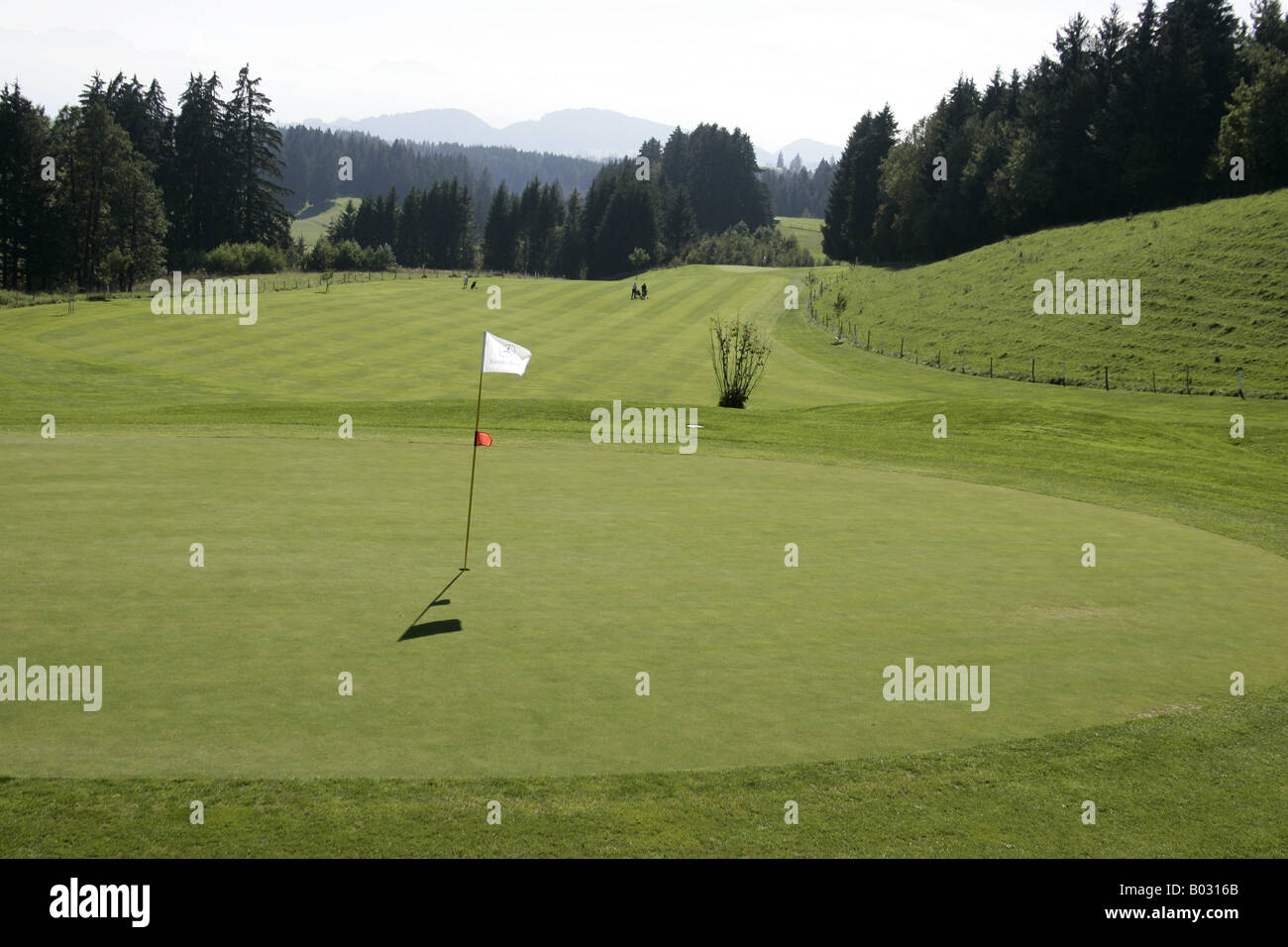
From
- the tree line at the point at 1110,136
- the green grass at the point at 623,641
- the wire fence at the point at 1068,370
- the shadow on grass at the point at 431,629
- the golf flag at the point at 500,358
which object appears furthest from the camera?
the tree line at the point at 1110,136

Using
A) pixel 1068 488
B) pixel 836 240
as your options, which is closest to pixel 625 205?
pixel 836 240

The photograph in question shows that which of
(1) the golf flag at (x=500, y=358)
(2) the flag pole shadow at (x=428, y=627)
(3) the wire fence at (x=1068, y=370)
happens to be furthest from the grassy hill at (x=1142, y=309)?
(2) the flag pole shadow at (x=428, y=627)

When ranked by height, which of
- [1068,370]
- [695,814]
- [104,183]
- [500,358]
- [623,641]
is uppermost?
[104,183]

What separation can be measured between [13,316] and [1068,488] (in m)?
63.8

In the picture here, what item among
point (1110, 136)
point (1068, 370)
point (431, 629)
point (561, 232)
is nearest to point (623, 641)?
point (431, 629)

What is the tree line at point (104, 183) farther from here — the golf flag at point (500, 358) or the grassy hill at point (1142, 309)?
the golf flag at point (500, 358)

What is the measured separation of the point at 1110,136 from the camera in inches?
3482

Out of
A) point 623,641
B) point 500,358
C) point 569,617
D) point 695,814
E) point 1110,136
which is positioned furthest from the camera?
point 1110,136

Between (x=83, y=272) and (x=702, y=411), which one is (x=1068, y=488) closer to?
(x=702, y=411)

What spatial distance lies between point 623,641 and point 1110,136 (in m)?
94.7

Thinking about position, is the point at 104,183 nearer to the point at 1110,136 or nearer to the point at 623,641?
the point at 1110,136

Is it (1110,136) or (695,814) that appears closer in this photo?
(695,814)

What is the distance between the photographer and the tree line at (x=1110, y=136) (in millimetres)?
75500

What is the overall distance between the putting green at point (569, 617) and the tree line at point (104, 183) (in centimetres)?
8745
